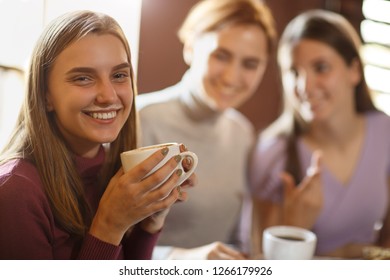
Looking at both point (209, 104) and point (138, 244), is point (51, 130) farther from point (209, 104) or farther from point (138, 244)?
point (209, 104)

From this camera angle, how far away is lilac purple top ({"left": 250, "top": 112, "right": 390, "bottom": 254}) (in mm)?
1112

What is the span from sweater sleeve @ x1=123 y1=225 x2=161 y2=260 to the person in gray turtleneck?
2.9 inches

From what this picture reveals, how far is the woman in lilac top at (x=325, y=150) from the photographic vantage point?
1.04 m

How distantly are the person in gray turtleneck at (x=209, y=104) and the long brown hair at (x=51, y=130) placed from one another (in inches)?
7.7

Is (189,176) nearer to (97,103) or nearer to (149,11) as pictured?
(97,103)

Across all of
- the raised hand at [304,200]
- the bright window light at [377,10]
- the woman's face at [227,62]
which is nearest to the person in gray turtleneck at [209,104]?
the woman's face at [227,62]

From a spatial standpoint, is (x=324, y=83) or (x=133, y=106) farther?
(x=324, y=83)

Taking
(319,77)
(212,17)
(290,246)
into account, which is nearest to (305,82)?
(319,77)

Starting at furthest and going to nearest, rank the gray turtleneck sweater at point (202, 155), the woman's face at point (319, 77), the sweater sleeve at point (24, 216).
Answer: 1. the woman's face at point (319, 77)
2. the gray turtleneck sweater at point (202, 155)
3. the sweater sleeve at point (24, 216)

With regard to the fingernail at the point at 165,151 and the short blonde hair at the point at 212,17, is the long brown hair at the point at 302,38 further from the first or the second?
the fingernail at the point at 165,151

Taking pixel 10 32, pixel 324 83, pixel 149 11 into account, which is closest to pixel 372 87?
pixel 324 83

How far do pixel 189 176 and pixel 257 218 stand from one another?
40 centimetres

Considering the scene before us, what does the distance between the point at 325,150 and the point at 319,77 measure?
198mm

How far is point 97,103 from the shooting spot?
2.36ft
